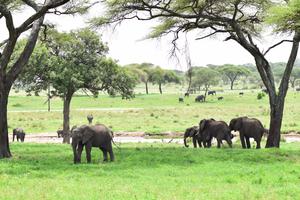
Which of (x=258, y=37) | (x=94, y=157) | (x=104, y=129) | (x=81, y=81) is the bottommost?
(x=94, y=157)

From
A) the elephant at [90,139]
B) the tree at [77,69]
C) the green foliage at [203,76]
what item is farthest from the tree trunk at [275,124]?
the green foliage at [203,76]

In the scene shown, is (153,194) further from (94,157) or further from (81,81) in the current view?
(81,81)

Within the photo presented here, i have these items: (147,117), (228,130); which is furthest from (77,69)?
(147,117)

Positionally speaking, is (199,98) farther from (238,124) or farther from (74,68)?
(238,124)

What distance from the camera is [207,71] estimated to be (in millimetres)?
123312

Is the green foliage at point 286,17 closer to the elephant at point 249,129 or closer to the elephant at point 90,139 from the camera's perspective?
the elephant at point 249,129

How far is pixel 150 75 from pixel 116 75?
102 meters

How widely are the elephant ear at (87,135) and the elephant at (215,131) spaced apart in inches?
337

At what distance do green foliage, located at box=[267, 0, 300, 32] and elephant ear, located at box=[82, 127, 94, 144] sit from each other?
8723 mm

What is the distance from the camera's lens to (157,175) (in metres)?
15.5

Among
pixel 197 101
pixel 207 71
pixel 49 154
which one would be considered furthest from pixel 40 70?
pixel 207 71

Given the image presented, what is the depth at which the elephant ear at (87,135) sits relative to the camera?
1884cm

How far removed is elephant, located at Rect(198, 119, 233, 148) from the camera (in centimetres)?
2552

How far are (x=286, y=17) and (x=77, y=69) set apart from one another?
14691 millimetres
